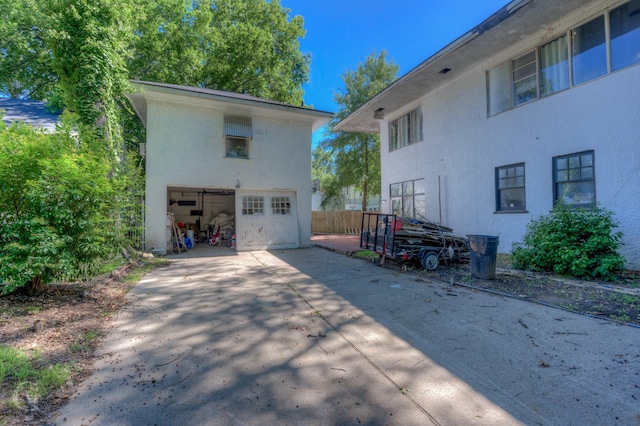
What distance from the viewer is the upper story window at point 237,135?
37.8 ft

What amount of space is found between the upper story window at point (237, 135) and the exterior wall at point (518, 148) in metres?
7.25

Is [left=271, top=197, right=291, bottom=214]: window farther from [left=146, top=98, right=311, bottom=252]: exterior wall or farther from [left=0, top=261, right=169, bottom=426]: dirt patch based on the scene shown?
[left=0, top=261, right=169, bottom=426]: dirt patch

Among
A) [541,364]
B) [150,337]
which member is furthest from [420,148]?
[150,337]

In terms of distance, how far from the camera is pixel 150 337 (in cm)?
375

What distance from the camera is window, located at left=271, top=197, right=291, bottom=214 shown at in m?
12.3

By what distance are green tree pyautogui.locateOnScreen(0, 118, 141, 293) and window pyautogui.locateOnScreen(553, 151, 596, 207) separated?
33.7 ft

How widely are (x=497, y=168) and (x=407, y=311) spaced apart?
740 centimetres

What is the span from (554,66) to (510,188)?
352 centimetres

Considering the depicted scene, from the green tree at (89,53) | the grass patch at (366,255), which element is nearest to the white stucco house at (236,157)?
the green tree at (89,53)

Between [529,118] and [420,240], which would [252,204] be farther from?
[529,118]

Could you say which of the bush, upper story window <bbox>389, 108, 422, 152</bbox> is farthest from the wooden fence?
the bush

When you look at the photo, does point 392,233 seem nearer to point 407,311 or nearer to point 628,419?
point 407,311

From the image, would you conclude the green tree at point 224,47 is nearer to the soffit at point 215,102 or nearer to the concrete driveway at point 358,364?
the soffit at point 215,102

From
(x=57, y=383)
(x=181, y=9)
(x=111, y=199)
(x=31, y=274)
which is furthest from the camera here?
(x=181, y=9)
